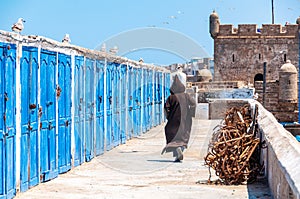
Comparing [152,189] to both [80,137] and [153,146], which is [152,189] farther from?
[153,146]

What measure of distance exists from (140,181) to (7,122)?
2556 mm

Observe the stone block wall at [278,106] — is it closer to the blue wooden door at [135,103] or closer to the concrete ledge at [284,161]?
the blue wooden door at [135,103]

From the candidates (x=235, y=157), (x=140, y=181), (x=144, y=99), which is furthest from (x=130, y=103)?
(x=235, y=157)

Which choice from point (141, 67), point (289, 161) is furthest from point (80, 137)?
point (141, 67)

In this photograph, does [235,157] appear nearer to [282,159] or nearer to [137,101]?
[282,159]

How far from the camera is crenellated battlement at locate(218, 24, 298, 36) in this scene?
180ft

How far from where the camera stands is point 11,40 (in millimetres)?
7332

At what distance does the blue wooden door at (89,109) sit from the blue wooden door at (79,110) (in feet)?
0.98

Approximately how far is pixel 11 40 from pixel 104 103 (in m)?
5.46

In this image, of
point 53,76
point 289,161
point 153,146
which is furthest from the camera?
point 153,146

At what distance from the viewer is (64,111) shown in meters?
9.66

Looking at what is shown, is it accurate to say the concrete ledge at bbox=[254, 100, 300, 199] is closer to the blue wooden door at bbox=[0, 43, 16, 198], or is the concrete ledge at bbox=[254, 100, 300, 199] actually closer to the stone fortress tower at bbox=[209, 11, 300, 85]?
the blue wooden door at bbox=[0, 43, 16, 198]

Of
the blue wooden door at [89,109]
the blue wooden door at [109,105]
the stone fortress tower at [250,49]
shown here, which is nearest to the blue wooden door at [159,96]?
the blue wooden door at [109,105]

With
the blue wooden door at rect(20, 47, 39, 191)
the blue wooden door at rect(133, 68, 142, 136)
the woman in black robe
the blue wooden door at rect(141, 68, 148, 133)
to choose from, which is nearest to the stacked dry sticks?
the blue wooden door at rect(20, 47, 39, 191)
